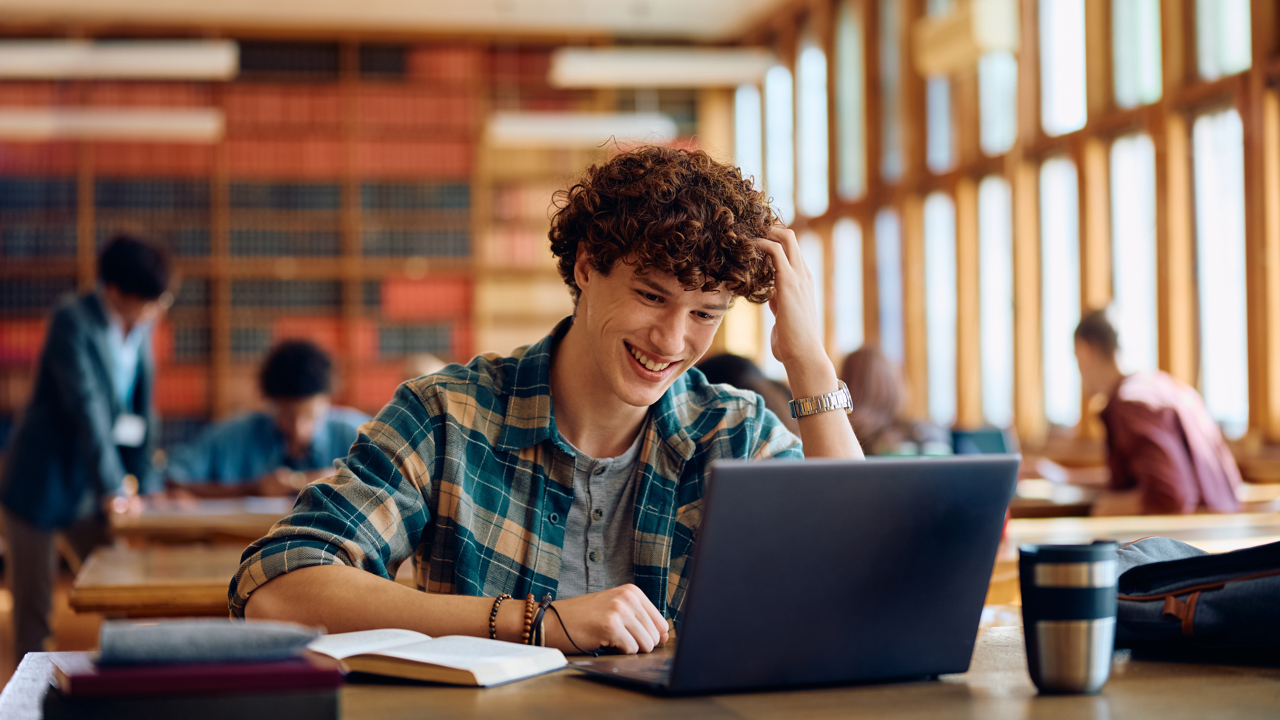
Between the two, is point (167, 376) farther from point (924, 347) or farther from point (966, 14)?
point (966, 14)

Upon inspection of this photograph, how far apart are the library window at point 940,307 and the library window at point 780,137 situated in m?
1.69

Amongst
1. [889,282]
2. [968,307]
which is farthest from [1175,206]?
[889,282]

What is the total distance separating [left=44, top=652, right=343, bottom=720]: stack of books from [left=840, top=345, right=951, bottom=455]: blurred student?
10.5 feet

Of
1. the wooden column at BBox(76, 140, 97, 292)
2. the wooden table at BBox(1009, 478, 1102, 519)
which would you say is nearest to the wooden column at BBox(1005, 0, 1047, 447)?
the wooden table at BBox(1009, 478, 1102, 519)

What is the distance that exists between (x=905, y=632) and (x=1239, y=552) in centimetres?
37

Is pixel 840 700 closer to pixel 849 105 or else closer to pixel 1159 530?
pixel 1159 530

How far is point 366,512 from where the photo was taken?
1.32 meters

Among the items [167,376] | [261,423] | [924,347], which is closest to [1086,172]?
[924,347]

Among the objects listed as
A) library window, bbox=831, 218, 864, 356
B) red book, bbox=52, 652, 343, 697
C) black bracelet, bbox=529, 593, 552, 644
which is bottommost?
black bracelet, bbox=529, 593, 552, 644

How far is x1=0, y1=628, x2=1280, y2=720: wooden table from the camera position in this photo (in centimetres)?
91

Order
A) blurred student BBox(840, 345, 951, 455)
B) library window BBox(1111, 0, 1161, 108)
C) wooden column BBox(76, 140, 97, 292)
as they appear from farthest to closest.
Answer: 1. wooden column BBox(76, 140, 97, 292)
2. library window BBox(1111, 0, 1161, 108)
3. blurred student BBox(840, 345, 951, 455)

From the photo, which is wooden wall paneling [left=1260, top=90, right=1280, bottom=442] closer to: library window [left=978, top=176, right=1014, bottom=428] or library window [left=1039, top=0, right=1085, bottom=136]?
library window [left=1039, top=0, right=1085, bottom=136]

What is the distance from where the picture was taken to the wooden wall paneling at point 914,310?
22.3 ft

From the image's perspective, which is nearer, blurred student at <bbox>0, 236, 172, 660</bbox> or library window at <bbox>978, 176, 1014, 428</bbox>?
blurred student at <bbox>0, 236, 172, 660</bbox>
